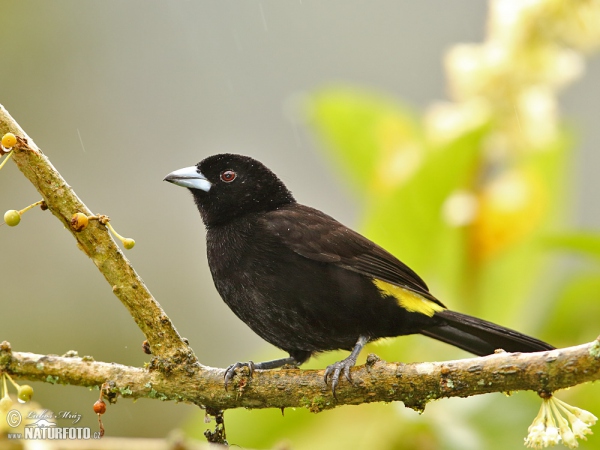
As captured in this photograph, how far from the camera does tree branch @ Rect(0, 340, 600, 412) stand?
7.34ft

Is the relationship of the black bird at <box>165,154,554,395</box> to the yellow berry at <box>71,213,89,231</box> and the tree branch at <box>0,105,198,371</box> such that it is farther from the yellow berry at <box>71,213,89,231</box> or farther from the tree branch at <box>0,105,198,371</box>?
the yellow berry at <box>71,213,89,231</box>

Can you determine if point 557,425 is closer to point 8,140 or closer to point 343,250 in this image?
point 343,250

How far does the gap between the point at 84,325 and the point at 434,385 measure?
18.6 feet

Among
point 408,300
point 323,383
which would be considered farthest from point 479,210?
point 323,383

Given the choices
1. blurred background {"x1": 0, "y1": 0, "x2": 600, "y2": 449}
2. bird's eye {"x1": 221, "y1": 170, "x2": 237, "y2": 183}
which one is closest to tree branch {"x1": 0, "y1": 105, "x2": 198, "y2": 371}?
blurred background {"x1": 0, "y1": 0, "x2": 600, "y2": 449}

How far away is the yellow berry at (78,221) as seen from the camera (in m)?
2.46

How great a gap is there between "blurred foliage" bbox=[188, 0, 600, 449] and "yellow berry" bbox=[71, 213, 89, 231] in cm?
127

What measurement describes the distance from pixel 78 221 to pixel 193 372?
630mm

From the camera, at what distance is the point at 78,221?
8.08ft

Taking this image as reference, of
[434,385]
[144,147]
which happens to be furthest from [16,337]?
[434,385]

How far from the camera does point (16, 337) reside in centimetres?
728

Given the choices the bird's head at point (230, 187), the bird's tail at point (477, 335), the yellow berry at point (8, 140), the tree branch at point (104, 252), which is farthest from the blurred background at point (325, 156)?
the yellow berry at point (8, 140)

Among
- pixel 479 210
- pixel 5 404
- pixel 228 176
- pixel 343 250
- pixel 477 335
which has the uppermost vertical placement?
pixel 479 210

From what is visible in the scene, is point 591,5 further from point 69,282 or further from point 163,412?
point 69,282
